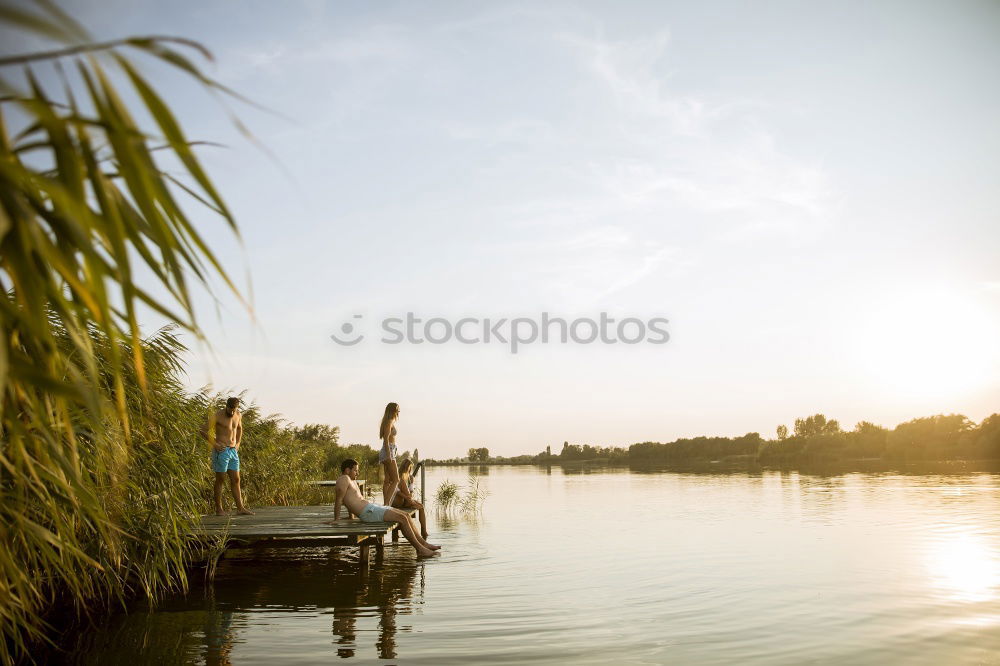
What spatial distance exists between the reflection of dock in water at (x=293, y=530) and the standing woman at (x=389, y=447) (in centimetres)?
98

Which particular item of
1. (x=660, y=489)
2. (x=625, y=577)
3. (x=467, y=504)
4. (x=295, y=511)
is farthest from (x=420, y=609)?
(x=660, y=489)

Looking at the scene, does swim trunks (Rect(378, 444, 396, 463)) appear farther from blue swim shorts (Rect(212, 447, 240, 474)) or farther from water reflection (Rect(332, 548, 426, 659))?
blue swim shorts (Rect(212, 447, 240, 474))

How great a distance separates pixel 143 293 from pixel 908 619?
10.1 meters

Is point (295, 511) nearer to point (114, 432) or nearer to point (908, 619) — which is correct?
point (114, 432)

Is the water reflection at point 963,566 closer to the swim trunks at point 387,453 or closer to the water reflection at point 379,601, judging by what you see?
the water reflection at point 379,601

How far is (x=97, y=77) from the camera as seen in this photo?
1.94 m

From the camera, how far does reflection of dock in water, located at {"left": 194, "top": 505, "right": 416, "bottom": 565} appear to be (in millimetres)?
11055

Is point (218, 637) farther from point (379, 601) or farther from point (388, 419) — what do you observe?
point (388, 419)

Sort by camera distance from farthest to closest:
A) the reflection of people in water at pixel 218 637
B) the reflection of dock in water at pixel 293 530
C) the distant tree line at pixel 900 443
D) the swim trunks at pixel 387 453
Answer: the distant tree line at pixel 900 443 → the swim trunks at pixel 387 453 → the reflection of dock in water at pixel 293 530 → the reflection of people in water at pixel 218 637

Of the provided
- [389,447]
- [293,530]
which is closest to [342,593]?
[293,530]

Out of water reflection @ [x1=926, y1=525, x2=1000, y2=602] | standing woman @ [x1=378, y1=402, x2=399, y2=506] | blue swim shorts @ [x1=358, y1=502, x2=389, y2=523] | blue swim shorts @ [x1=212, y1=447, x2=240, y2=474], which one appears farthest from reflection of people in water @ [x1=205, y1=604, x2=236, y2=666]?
water reflection @ [x1=926, y1=525, x2=1000, y2=602]

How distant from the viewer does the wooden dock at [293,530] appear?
36.3ft

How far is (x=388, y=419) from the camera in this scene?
12.6 meters

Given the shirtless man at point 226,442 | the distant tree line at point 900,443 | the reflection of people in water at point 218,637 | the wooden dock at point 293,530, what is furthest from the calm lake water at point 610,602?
the distant tree line at point 900,443
